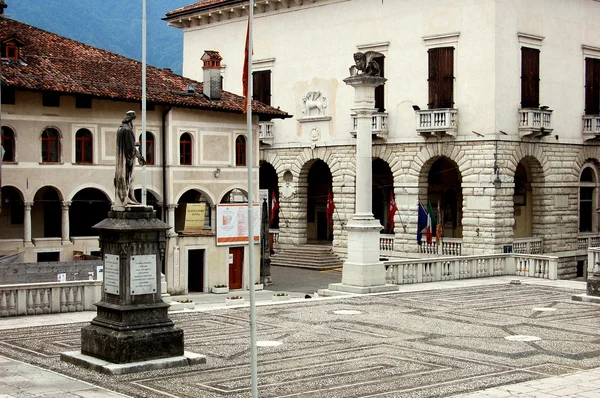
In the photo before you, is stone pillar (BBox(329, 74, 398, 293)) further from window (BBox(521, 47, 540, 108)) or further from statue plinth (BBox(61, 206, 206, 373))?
window (BBox(521, 47, 540, 108))

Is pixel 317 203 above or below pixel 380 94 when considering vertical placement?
below

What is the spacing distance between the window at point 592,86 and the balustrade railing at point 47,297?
1244 inches

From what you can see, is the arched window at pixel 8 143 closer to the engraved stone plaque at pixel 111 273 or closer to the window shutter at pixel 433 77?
the window shutter at pixel 433 77

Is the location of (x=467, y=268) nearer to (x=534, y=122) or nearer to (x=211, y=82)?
(x=534, y=122)

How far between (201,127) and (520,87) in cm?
1501

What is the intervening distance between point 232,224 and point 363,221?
650 inches

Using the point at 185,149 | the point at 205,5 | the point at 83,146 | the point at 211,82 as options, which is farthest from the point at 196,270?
the point at 205,5

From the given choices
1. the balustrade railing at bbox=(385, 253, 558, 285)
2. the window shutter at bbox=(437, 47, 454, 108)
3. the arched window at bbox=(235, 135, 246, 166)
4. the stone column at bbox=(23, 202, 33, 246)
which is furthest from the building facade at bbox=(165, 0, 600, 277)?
the stone column at bbox=(23, 202, 33, 246)

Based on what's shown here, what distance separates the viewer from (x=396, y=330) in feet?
69.5

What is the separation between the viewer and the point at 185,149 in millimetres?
44375

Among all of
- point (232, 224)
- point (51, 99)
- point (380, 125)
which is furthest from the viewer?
point (380, 125)

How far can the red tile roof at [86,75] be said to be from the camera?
39188mm

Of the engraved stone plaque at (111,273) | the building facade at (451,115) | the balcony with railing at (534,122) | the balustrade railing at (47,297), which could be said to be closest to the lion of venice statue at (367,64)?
the balustrade railing at (47,297)

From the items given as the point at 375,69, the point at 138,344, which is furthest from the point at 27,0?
the point at 138,344
